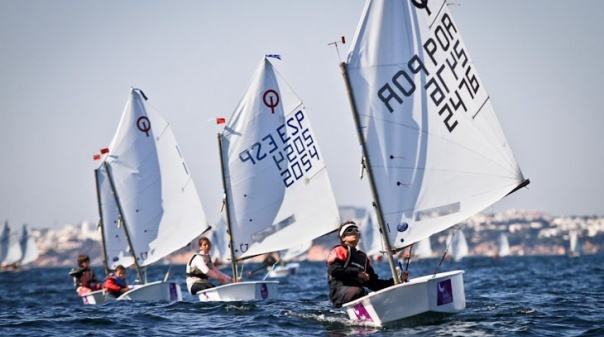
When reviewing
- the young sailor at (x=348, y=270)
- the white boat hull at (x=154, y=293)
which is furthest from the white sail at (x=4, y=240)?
the young sailor at (x=348, y=270)

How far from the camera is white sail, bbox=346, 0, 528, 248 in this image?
1510cm

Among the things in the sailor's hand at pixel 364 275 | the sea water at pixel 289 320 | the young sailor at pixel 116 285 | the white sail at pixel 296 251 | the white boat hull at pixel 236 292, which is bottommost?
the sea water at pixel 289 320

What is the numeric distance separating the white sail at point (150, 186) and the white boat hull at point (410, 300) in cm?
1439

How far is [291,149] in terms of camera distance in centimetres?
2303

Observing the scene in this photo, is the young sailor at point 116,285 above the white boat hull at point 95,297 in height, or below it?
above

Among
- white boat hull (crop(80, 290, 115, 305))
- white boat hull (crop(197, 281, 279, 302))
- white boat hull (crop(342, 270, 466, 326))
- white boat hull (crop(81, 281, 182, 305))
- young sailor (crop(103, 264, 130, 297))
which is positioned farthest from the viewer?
white boat hull (crop(80, 290, 115, 305))

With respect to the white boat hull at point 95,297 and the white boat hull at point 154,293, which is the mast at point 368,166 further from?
the white boat hull at point 95,297

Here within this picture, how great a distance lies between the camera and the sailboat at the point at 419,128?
15.1m

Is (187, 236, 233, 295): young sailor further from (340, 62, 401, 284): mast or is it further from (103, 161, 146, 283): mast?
(340, 62, 401, 284): mast

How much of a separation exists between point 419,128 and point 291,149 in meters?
7.98

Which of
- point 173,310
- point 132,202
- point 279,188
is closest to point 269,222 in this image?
point 279,188

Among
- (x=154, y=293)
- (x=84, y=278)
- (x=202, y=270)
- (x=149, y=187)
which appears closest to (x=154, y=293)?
(x=154, y=293)

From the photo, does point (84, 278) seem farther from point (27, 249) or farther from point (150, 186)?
point (27, 249)

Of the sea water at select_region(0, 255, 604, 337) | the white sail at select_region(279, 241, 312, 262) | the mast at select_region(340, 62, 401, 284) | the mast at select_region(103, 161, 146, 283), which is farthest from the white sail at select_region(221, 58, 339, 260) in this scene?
the mast at select_region(340, 62, 401, 284)
